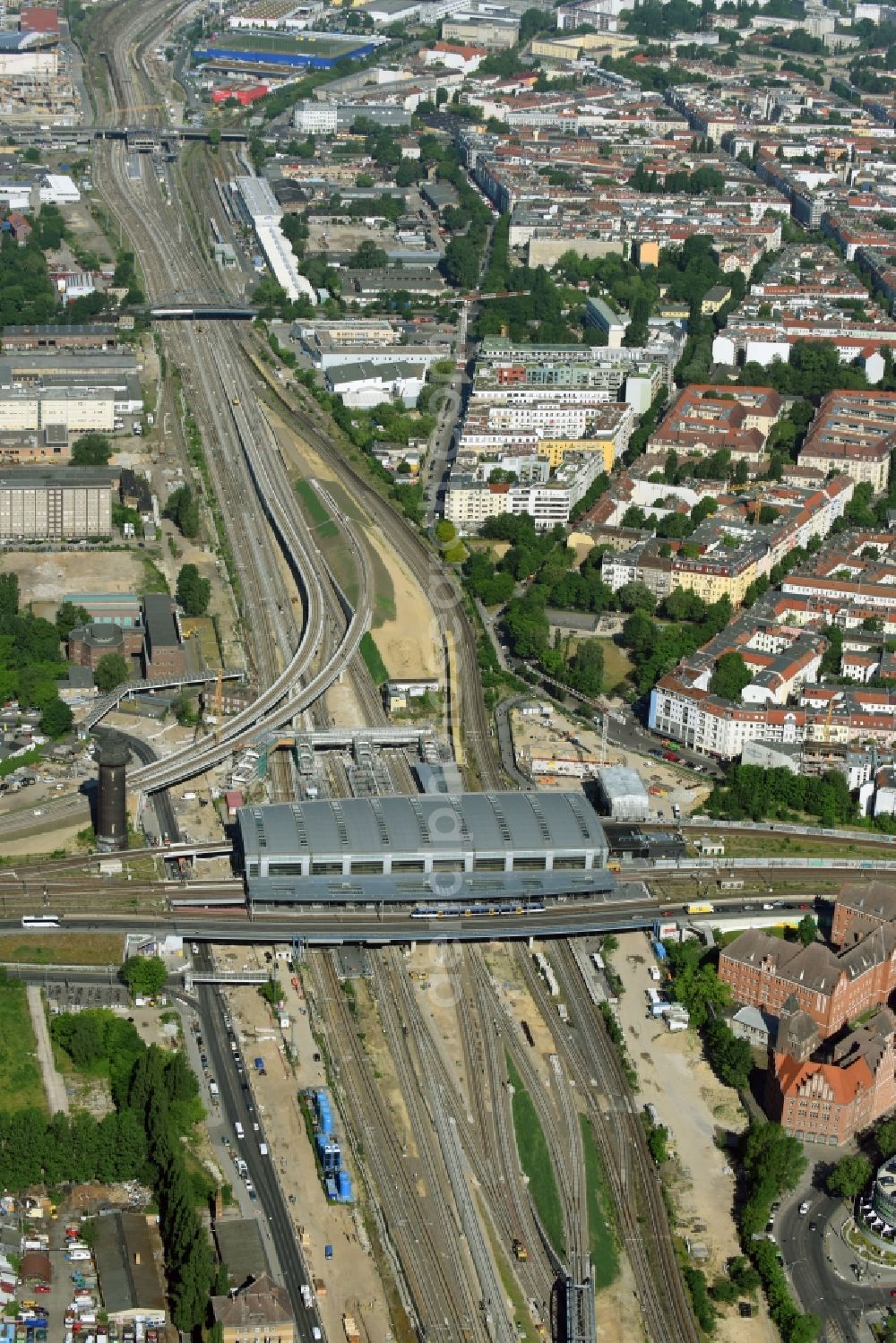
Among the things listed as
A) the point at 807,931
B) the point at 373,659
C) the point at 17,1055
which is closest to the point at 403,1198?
the point at 17,1055

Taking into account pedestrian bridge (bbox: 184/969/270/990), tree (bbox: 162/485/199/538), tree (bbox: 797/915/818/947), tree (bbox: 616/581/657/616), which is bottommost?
tree (bbox: 162/485/199/538)

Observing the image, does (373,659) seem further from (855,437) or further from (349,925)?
(855,437)

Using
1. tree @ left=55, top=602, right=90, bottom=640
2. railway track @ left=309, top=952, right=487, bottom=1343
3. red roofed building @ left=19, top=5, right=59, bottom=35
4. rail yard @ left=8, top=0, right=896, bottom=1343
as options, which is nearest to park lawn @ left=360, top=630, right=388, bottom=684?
rail yard @ left=8, top=0, right=896, bottom=1343

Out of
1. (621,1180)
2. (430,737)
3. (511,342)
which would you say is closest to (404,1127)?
(621,1180)

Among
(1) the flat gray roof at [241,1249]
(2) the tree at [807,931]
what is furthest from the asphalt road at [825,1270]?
(1) the flat gray roof at [241,1249]

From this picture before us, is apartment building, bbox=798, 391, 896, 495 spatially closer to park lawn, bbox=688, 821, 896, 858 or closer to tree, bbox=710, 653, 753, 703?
tree, bbox=710, 653, 753, 703

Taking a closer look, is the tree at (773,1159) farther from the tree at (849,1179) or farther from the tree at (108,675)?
the tree at (108,675)

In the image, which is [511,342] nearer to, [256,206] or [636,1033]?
[256,206]
